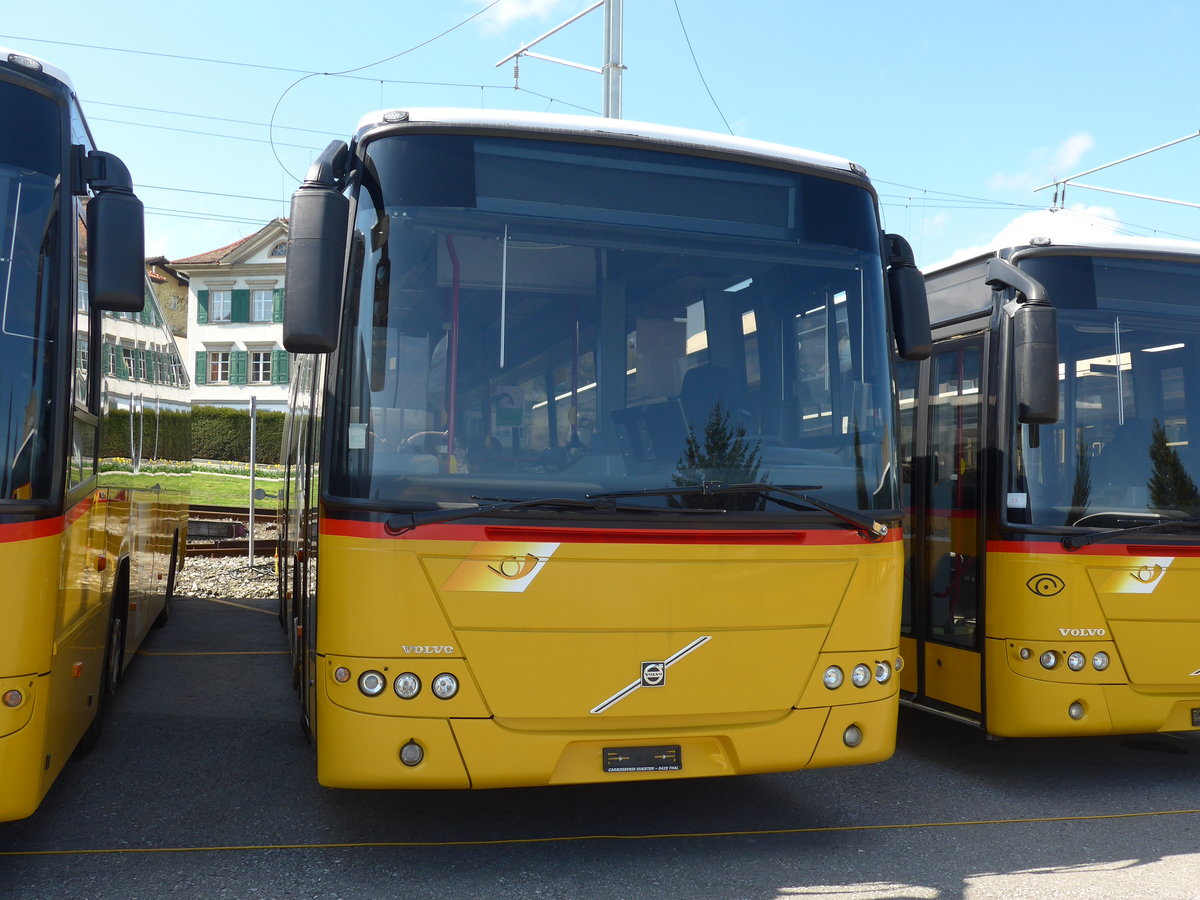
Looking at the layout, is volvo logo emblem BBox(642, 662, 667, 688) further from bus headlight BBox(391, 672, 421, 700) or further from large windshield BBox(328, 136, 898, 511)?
bus headlight BBox(391, 672, 421, 700)

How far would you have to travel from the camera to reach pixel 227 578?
52.6ft

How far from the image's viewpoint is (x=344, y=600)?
177 inches

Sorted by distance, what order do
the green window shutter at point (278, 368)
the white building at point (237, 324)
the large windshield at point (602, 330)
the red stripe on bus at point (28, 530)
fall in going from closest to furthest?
1. the red stripe on bus at point (28, 530)
2. the large windshield at point (602, 330)
3. the green window shutter at point (278, 368)
4. the white building at point (237, 324)

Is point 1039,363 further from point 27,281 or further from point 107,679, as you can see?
point 107,679

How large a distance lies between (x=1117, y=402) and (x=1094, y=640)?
132cm

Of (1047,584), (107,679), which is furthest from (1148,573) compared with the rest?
(107,679)

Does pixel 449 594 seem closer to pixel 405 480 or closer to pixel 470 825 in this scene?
pixel 405 480

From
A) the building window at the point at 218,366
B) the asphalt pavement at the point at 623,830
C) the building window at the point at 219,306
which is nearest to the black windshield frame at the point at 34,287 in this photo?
the asphalt pavement at the point at 623,830

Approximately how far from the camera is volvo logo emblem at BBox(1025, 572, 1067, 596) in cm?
600

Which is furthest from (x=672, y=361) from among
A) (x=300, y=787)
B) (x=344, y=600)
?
(x=300, y=787)

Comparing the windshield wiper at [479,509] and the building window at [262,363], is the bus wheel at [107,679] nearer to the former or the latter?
the windshield wiper at [479,509]

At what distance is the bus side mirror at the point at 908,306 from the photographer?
538 centimetres

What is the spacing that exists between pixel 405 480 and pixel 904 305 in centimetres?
256

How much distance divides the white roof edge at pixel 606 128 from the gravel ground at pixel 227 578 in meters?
10.7
